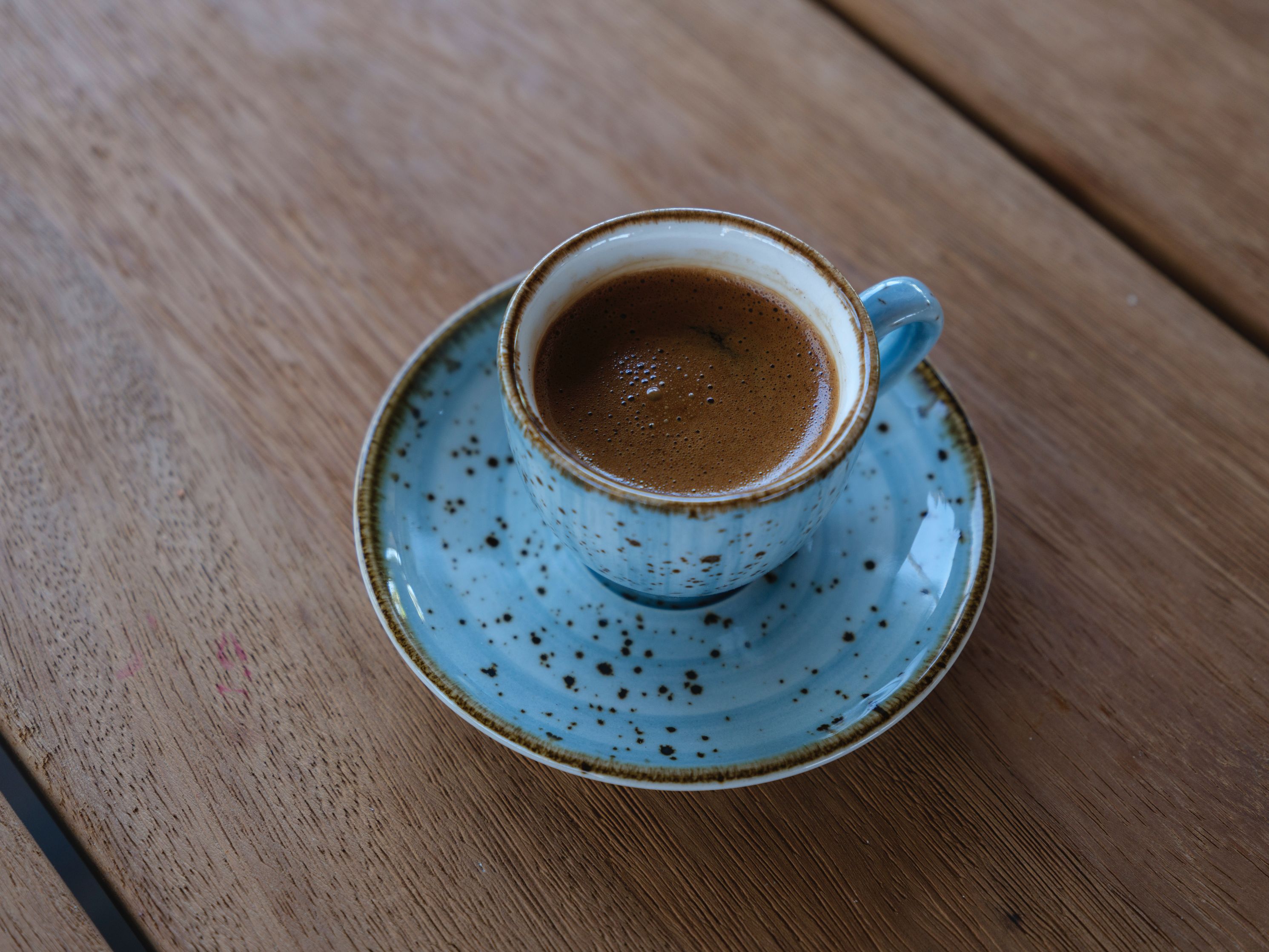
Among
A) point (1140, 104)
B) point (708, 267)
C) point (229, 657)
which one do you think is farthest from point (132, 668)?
point (1140, 104)

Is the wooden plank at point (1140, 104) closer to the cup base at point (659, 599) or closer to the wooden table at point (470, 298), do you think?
the wooden table at point (470, 298)

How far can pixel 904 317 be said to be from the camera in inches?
31.3

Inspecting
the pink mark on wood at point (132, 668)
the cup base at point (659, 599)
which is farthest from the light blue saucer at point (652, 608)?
the pink mark on wood at point (132, 668)

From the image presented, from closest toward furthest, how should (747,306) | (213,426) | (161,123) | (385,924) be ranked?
(385,924) → (747,306) → (213,426) → (161,123)

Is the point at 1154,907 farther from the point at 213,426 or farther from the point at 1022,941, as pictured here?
the point at 213,426

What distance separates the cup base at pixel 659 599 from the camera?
0.85 metres

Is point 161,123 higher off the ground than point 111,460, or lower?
higher

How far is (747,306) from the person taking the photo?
870 mm

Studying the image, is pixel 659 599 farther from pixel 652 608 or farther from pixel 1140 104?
pixel 1140 104

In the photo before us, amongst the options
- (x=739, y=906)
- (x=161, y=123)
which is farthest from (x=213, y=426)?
(x=739, y=906)

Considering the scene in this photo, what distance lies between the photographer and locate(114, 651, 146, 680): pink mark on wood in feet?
2.81

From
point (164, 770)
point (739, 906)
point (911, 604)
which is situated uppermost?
point (164, 770)

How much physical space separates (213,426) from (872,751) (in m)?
0.77

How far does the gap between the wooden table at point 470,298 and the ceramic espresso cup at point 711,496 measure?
0.23m
